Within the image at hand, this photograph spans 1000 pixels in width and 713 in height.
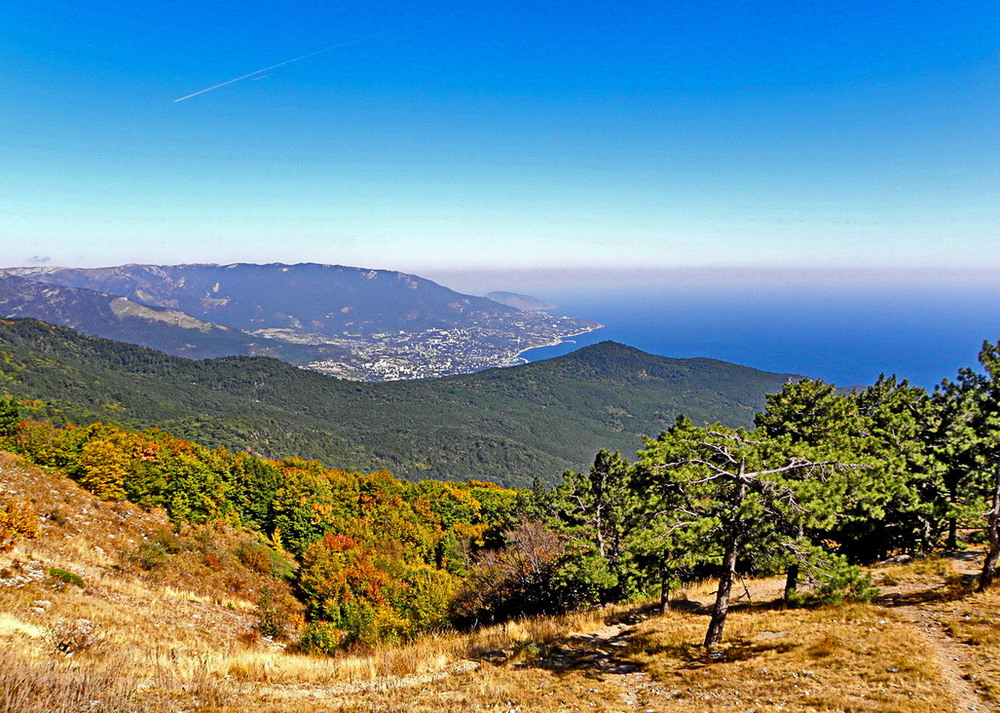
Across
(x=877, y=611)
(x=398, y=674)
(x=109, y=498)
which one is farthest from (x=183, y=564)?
(x=877, y=611)

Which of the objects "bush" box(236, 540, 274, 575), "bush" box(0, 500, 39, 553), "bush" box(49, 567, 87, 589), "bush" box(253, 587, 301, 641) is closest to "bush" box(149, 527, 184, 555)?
"bush" box(236, 540, 274, 575)

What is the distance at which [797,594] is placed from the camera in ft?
56.4

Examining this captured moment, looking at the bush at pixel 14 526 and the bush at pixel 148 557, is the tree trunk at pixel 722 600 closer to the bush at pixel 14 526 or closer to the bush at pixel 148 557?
the bush at pixel 14 526

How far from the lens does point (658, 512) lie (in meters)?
12.9

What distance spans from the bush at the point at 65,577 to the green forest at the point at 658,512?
828 cm

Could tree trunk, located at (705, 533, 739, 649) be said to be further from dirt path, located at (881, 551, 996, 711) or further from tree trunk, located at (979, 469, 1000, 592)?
tree trunk, located at (979, 469, 1000, 592)

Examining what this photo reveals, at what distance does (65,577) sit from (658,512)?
19.6 metres

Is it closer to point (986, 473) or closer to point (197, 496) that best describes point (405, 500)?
point (197, 496)

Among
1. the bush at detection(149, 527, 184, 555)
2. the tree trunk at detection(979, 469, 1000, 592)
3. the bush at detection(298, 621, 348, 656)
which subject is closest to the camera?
the tree trunk at detection(979, 469, 1000, 592)

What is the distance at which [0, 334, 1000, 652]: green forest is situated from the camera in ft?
40.9

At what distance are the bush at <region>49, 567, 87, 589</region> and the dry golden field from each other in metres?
0.13

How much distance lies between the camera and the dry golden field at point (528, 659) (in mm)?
9055

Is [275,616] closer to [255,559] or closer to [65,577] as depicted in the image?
[65,577]

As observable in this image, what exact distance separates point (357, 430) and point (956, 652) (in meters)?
204
